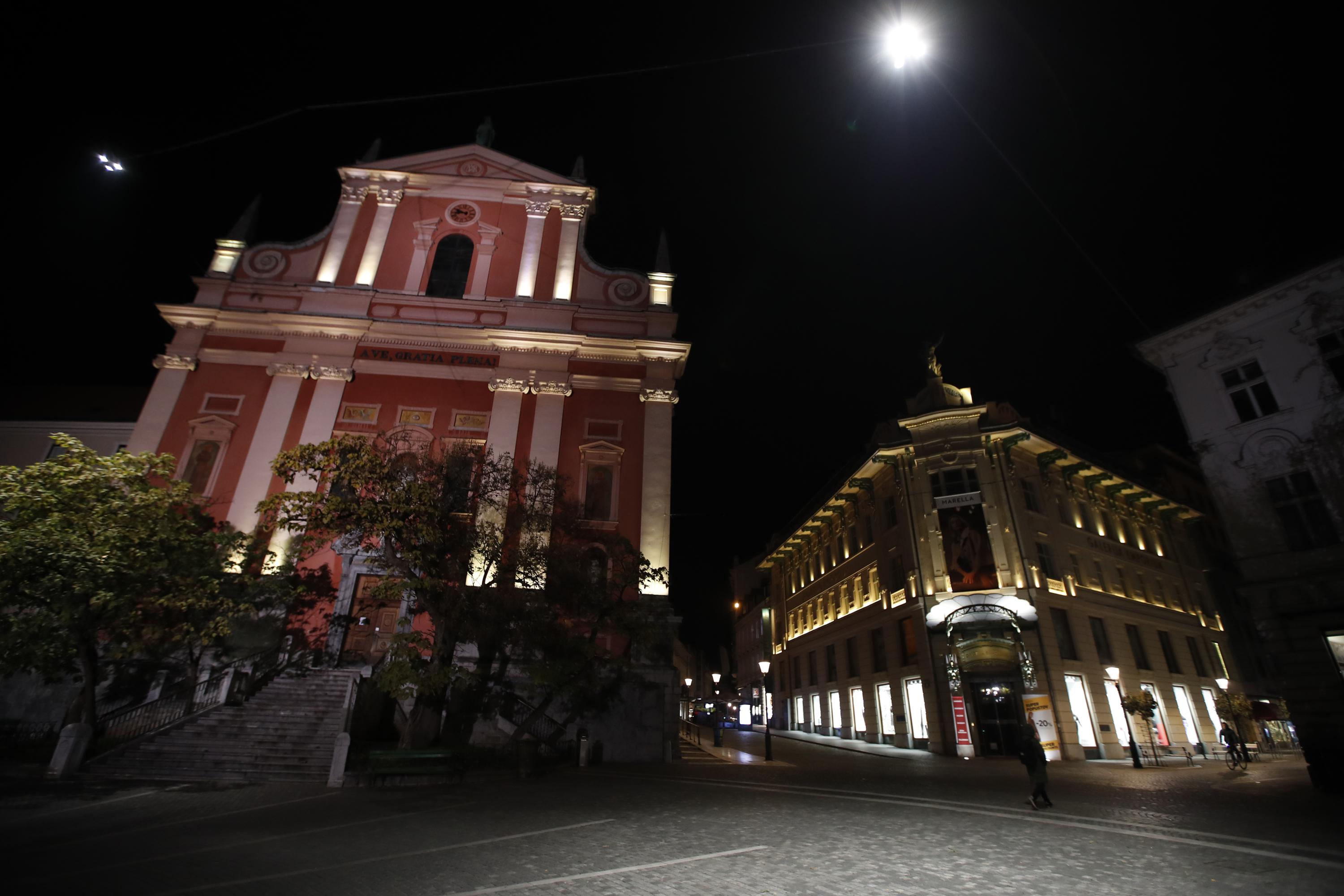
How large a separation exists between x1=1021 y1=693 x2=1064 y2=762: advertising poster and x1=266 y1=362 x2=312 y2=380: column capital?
29.5 metres

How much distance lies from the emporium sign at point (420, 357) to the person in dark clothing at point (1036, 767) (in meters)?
21.2

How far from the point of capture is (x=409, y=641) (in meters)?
14.7

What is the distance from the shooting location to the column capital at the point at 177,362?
23.5m

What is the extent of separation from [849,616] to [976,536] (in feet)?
31.0

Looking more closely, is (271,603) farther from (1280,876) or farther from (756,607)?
(756,607)

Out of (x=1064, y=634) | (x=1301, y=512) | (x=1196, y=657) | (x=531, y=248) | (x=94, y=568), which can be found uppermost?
(x=531, y=248)

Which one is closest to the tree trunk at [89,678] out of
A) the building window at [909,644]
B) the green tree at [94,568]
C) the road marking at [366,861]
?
the green tree at [94,568]

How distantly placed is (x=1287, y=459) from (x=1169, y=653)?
753 inches

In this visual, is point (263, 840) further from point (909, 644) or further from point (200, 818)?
point (909, 644)

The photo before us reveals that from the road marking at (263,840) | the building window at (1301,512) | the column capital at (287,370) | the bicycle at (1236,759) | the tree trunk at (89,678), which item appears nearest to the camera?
the road marking at (263,840)

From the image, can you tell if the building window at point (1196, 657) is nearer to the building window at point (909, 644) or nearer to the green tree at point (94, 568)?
the building window at point (909, 644)

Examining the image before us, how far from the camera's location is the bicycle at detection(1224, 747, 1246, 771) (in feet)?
59.0

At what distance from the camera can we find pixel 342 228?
2755 cm

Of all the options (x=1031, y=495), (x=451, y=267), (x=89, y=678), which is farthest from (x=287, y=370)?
(x=1031, y=495)
